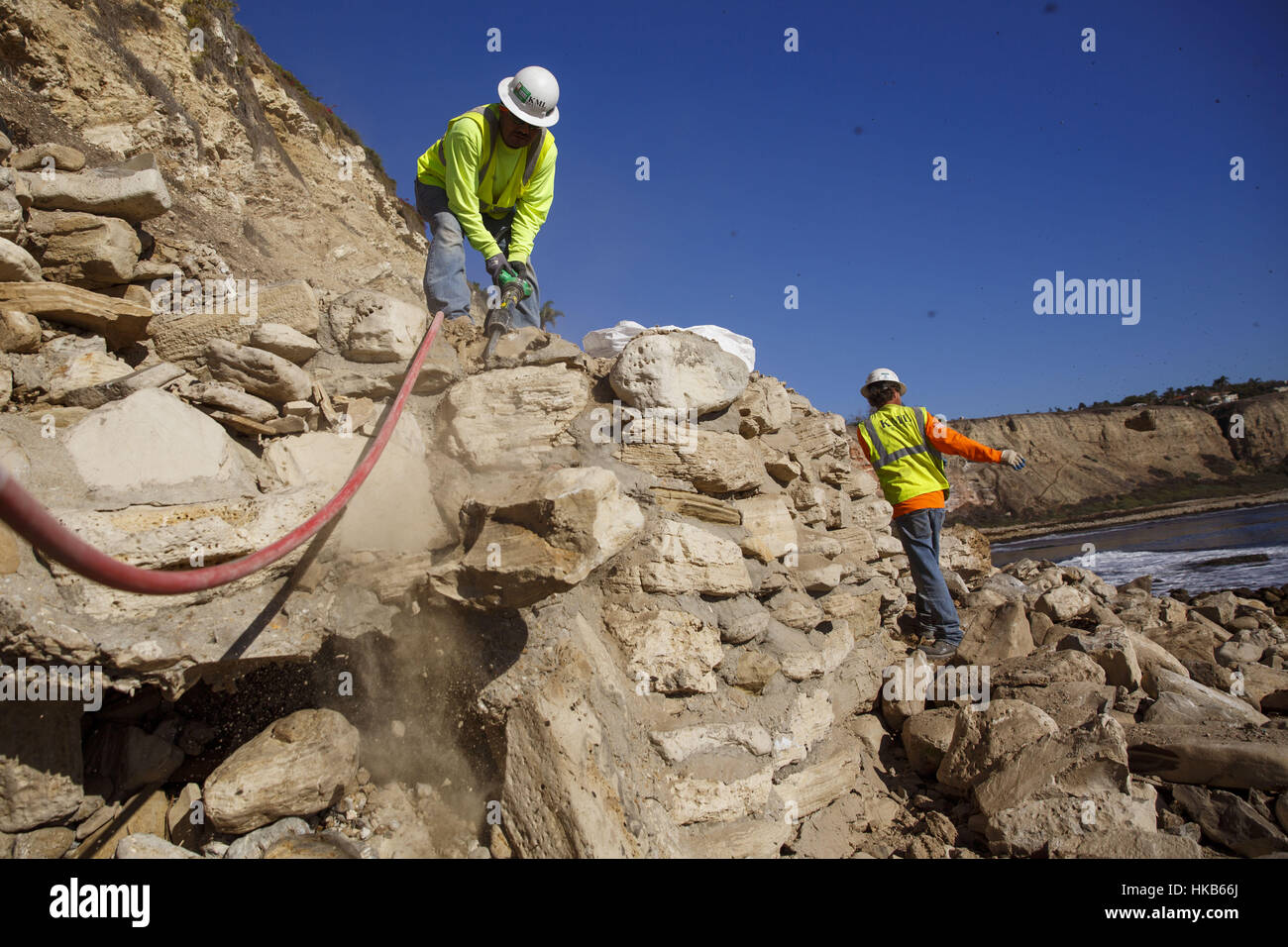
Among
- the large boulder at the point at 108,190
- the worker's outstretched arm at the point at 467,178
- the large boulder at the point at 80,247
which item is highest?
the worker's outstretched arm at the point at 467,178

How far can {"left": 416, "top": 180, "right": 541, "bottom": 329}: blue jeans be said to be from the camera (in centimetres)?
391

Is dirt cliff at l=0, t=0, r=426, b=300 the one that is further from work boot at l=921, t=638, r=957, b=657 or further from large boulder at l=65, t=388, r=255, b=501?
work boot at l=921, t=638, r=957, b=657

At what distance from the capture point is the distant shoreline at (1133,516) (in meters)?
30.1

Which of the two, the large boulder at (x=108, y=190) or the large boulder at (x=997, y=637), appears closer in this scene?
the large boulder at (x=108, y=190)

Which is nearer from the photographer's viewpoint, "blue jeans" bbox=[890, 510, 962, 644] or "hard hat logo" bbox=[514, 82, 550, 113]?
"hard hat logo" bbox=[514, 82, 550, 113]

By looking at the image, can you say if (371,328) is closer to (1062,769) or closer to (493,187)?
(493,187)

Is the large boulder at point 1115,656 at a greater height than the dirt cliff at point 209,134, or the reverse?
the dirt cliff at point 209,134

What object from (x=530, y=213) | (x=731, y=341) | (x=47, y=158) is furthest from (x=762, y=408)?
(x=47, y=158)

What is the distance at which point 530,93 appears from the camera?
364cm

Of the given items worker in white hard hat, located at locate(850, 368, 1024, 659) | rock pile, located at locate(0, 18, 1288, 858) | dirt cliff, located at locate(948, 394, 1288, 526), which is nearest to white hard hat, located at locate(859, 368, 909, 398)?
worker in white hard hat, located at locate(850, 368, 1024, 659)

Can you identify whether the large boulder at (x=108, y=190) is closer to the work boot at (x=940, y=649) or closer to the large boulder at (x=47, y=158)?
the large boulder at (x=47, y=158)

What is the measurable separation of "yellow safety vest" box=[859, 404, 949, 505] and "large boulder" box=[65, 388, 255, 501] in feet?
13.6

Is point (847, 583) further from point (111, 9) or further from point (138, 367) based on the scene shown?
point (111, 9)

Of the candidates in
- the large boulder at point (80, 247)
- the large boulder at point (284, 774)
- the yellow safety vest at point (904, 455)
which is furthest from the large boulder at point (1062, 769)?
the large boulder at point (80, 247)
